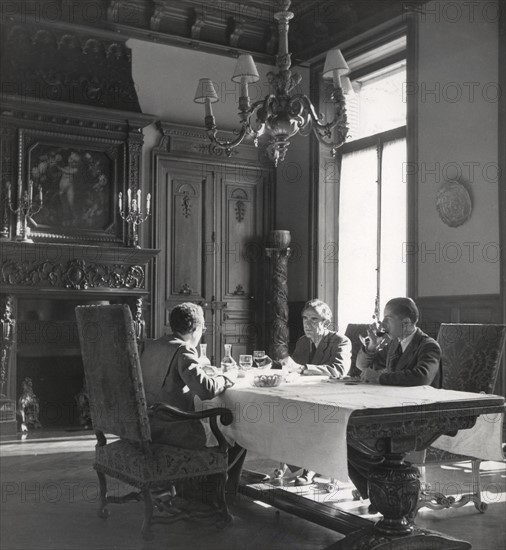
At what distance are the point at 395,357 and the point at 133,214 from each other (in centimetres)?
417

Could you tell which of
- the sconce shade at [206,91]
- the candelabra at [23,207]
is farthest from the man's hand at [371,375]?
the candelabra at [23,207]

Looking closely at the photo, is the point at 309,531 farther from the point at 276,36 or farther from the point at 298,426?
the point at 276,36

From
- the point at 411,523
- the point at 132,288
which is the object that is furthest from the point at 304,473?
the point at 132,288

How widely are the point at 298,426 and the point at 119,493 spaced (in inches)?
76.4

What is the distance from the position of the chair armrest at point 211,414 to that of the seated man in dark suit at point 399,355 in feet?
2.26

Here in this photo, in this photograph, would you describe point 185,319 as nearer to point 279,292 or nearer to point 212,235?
point 279,292

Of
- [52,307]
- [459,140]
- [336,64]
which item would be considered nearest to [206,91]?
[336,64]

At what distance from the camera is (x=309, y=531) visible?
3.96m

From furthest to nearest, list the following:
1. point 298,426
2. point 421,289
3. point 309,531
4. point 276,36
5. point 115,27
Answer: point 276,36 → point 115,27 → point 421,289 → point 309,531 → point 298,426

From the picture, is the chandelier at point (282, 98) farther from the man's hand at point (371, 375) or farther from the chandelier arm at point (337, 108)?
the man's hand at point (371, 375)

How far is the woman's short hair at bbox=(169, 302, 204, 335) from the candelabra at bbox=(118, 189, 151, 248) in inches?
141

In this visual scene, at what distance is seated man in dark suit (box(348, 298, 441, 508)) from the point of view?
3748mm

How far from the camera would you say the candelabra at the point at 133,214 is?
296 inches

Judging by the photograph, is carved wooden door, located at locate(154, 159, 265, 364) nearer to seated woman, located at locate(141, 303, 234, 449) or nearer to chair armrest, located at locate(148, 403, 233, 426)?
seated woman, located at locate(141, 303, 234, 449)
